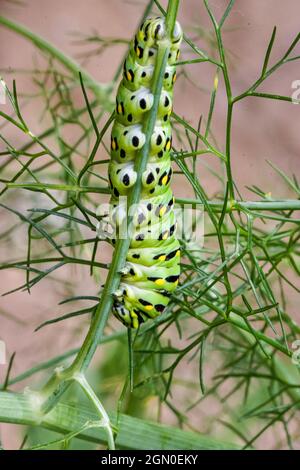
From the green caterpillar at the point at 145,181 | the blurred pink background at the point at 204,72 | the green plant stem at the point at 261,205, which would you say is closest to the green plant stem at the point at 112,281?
the green caterpillar at the point at 145,181

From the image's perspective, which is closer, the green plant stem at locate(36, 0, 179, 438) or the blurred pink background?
the green plant stem at locate(36, 0, 179, 438)

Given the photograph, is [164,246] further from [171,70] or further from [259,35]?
[259,35]

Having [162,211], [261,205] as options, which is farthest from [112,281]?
[261,205]

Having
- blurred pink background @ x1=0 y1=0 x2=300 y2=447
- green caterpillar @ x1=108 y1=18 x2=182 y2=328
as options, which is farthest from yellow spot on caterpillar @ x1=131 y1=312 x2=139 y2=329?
blurred pink background @ x1=0 y1=0 x2=300 y2=447

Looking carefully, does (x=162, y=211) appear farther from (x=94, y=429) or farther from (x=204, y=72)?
(x=204, y=72)

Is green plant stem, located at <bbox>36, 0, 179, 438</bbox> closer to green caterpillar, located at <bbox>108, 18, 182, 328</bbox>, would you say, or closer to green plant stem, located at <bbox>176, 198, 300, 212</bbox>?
green caterpillar, located at <bbox>108, 18, 182, 328</bbox>

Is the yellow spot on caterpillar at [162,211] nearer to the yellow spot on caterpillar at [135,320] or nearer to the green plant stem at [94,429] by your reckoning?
the yellow spot on caterpillar at [135,320]
